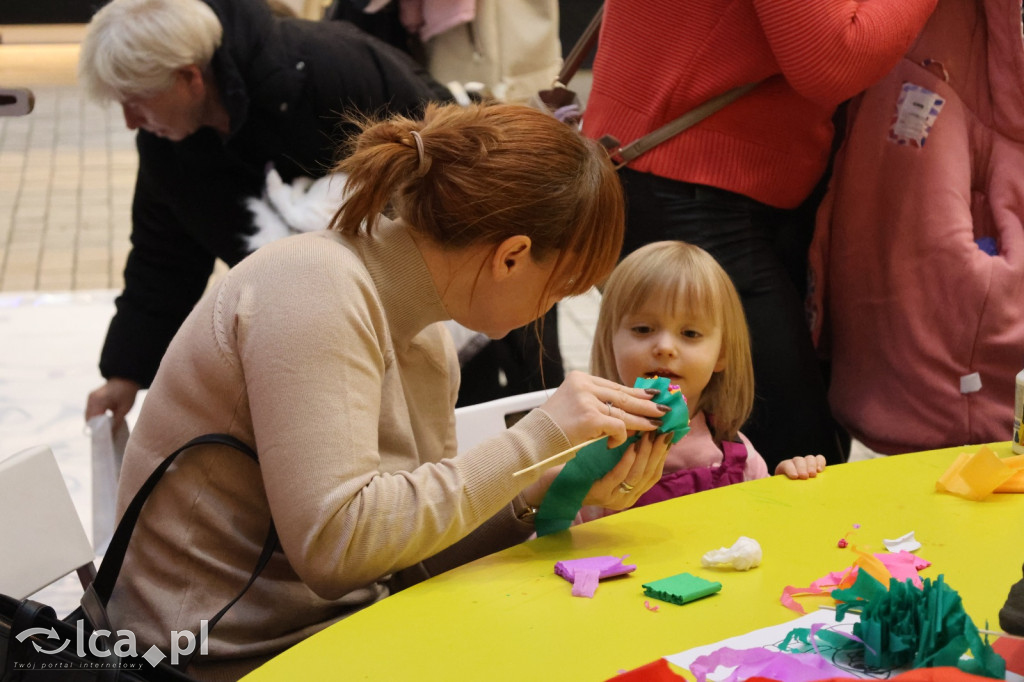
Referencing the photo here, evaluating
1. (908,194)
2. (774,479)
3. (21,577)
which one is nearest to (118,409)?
(21,577)

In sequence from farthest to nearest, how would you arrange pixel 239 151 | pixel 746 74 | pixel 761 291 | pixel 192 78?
pixel 239 151 → pixel 192 78 → pixel 761 291 → pixel 746 74

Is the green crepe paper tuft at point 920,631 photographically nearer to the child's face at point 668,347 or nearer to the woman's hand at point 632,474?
the woman's hand at point 632,474

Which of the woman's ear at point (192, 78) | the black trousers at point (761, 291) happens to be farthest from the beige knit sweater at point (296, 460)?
the woman's ear at point (192, 78)

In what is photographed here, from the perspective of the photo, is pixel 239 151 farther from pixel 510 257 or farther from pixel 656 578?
pixel 656 578

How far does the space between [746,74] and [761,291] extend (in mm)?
432

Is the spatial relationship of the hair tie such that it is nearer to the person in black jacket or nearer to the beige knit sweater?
the beige knit sweater

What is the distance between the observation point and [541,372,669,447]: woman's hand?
1384mm

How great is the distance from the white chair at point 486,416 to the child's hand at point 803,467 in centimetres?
43

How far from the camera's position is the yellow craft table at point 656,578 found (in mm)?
1155

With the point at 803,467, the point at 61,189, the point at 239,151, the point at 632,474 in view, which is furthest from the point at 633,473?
the point at 61,189

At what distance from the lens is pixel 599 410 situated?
1.39 metres

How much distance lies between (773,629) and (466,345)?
1.39 m

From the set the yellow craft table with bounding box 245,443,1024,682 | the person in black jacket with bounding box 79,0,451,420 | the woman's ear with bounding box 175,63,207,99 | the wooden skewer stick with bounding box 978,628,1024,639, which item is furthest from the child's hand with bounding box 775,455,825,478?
the woman's ear with bounding box 175,63,207,99

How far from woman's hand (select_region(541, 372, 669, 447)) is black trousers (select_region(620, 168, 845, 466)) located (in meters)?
0.84
